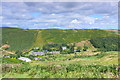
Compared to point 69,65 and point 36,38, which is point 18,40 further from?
point 69,65

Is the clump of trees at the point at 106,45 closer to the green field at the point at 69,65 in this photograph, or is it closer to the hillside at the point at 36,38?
the green field at the point at 69,65

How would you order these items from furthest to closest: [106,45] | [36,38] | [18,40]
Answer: [36,38]
[18,40]
[106,45]

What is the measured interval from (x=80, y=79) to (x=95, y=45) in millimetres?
64550

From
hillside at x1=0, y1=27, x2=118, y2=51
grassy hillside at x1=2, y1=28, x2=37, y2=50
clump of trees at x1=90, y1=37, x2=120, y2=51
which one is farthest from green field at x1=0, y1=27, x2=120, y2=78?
hillside at x1=0, y1=27, x2=118, y2=51

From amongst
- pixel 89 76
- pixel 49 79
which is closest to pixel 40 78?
pixel 49 79

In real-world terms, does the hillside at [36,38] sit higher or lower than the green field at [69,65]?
higher

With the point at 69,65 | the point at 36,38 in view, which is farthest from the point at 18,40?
the point at 69,65

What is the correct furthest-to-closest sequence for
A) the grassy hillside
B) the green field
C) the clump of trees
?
the grassy hillside → the clump of trees → the green field

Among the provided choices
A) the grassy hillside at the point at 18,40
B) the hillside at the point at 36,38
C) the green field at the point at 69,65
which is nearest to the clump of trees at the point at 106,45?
the green field at the point at 69,65

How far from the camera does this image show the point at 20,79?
18.3 metres

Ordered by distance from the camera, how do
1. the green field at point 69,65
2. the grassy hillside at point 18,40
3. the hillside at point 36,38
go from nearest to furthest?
1. the green field at point 69,65
2. the grassy hillside at point 18,40
3. the hillside at point 36,38

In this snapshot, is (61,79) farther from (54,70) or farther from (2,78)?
(2,78)

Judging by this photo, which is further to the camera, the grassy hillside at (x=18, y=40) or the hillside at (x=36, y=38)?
the hillside at (x=36, y=38)

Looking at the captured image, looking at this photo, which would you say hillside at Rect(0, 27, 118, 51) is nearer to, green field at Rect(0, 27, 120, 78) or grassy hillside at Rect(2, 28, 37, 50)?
grassy hillside at Rect(2, 28, 37, 50)
